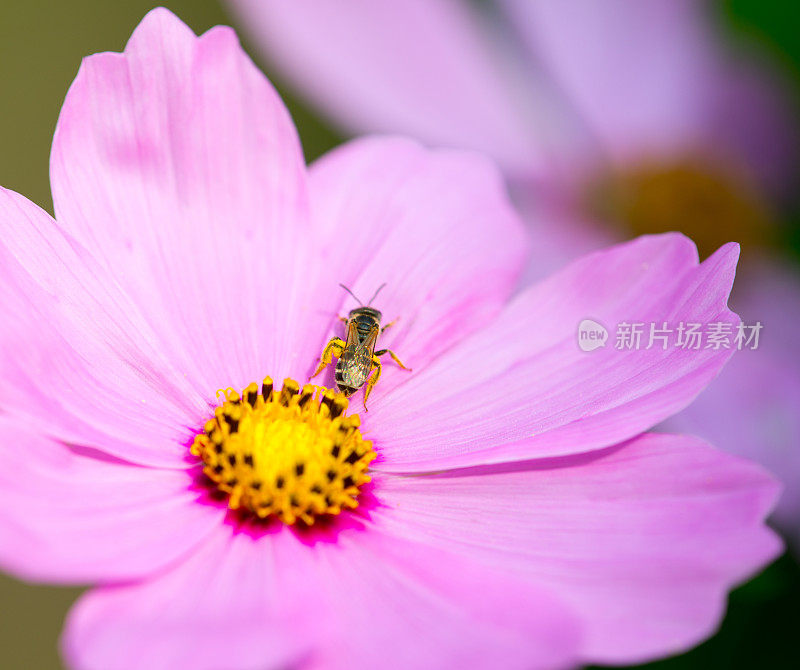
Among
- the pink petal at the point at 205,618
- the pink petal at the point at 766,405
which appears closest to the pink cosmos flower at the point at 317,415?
the pink petal at the point at 205,618

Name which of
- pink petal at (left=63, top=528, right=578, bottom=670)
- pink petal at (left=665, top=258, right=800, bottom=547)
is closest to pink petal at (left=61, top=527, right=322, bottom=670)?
pink petal at (left=63, top=528, right=578, bottom=670)

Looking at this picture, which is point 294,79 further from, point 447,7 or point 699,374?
point 699,374

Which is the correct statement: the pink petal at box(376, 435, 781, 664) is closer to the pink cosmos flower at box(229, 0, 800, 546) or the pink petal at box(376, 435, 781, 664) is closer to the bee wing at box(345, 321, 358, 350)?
the bee wing at box(345, 321, 358, 350)

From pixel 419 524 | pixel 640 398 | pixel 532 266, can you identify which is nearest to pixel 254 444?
pixel 419 524

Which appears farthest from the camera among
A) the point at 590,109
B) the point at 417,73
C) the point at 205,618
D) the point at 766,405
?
the point at 590,109

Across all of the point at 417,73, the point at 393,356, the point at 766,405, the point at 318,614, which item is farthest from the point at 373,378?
the point at 417,73

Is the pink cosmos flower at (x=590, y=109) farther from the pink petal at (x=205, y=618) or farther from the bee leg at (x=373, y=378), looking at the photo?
→ the pink petal at (x=205, y=618)

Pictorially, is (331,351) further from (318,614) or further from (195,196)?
(318,614)

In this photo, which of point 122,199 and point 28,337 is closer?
point 28,337
